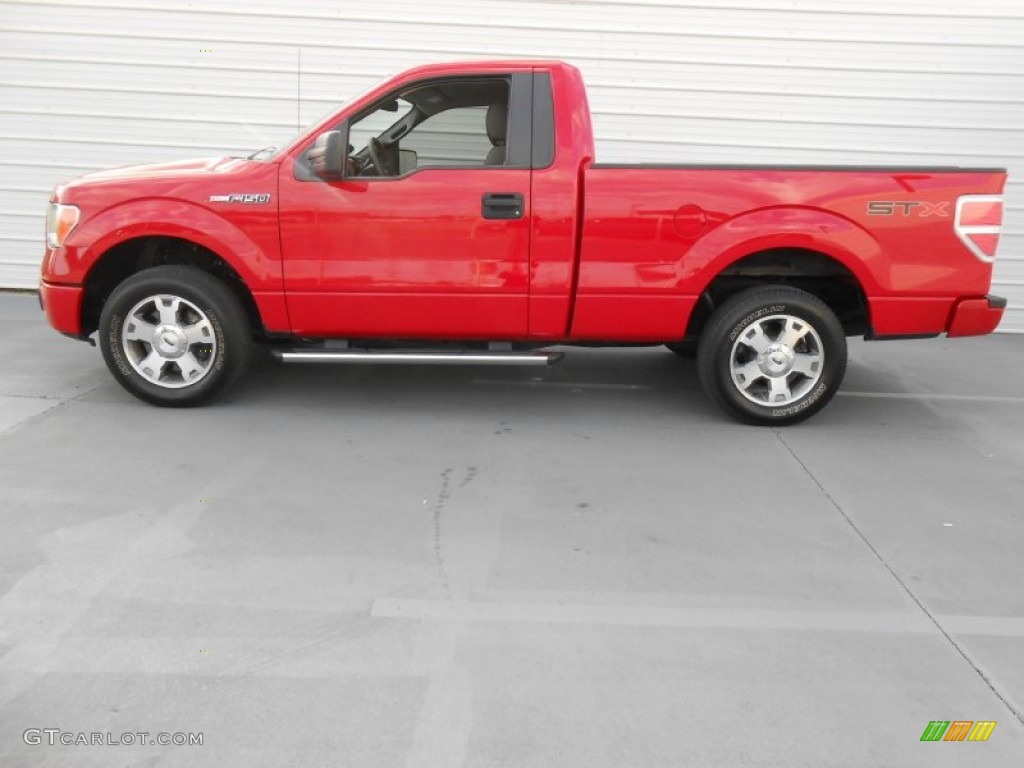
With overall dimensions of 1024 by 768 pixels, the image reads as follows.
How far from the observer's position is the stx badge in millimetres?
4887

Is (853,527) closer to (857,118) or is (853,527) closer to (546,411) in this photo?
(546,411)

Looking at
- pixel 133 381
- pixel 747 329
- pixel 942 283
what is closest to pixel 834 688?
pixel 747 329

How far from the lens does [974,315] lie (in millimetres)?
5039

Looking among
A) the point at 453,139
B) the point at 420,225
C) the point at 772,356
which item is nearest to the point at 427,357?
the point at 420,225

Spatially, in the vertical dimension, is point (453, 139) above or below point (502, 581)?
above

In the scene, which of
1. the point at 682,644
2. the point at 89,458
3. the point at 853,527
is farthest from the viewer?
the point at 89,458

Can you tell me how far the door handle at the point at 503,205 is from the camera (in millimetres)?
4926

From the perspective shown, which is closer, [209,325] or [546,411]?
[209,325]

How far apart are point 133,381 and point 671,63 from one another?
18.1 ft

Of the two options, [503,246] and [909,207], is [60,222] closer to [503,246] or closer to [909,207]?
[503,246]

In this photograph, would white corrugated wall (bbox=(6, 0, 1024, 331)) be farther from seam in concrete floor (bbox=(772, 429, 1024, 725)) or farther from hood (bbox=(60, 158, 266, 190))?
seam in concrete floor (bbox=(772, 429, 1024, 725))

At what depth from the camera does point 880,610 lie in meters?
3.23

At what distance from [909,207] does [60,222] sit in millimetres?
4694

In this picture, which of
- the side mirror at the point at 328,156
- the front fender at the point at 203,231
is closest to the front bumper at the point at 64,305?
the front fender at the point at 203,231
